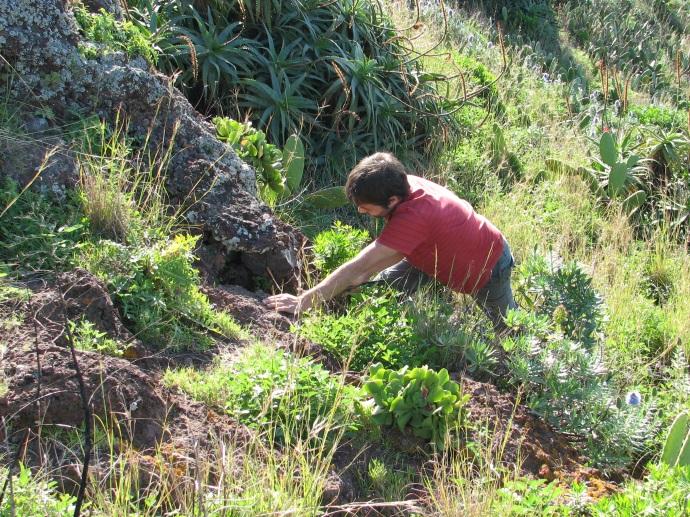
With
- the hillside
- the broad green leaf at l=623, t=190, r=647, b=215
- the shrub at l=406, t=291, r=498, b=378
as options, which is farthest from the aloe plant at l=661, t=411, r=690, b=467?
the broad green leaf at l=623, t=190, r=647, b=215

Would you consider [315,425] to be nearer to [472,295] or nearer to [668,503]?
[668,503]

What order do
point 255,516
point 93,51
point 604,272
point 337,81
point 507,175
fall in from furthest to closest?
point 507,175, point 337,81, point 604,272, point 93,51, point 255,516

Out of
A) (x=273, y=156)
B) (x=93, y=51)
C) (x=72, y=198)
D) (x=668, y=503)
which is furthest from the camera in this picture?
(x=273, y=156)

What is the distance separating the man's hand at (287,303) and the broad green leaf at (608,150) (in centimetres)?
456

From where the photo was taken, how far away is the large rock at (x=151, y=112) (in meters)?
5.18

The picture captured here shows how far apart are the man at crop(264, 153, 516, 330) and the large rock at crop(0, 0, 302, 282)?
1.62 ft

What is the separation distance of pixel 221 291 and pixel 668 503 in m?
2.61

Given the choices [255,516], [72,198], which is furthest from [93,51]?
[255,516]

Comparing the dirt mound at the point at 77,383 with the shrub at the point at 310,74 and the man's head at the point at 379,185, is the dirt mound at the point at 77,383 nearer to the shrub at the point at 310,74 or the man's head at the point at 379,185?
the man's head at the point at 379,185

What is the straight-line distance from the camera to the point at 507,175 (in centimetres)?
829

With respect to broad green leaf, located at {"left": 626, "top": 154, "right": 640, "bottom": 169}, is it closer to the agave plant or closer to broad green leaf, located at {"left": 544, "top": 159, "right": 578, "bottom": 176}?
broad green leaf, located at {"left": 544, "top": 159, "right": 578, "bottom": 176}

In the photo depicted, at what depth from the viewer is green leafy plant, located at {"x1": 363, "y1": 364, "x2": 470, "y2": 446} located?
3.96 m

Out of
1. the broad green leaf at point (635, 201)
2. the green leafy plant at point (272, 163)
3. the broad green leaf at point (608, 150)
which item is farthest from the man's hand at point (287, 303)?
the broad green leaf at point (608, 150)

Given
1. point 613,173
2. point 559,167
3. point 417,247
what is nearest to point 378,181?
point 417,247
